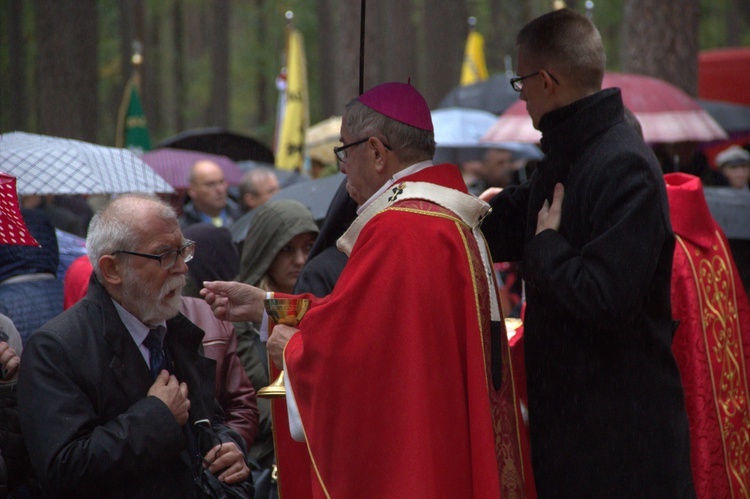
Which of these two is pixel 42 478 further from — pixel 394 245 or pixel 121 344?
pixel 394 245

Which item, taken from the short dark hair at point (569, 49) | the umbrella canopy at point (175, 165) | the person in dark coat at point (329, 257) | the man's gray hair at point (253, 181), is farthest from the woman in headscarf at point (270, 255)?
the umbrella canopy at point (175, 165)

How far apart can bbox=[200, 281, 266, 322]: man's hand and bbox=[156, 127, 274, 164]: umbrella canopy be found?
11.0 meters

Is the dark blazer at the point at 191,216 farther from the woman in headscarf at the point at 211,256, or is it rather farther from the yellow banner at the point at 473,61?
the yellow banner at the point at 473,61

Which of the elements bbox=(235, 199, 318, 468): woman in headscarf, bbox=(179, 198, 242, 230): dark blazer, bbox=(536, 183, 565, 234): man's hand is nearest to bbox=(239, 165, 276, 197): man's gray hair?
bbox=(179, 198, 242, 230): dark blazer

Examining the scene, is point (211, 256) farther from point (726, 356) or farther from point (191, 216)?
point (191, 216)

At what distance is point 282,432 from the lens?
3.78m

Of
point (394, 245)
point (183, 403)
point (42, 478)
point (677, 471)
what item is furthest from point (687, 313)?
point (42, 478)

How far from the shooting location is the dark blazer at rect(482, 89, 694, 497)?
329 centimetres

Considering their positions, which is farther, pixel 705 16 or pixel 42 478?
pixel 705 16

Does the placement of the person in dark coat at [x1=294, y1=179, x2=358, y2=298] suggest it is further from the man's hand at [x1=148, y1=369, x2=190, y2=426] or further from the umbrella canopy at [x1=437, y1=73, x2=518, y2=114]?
the umbrella canopy at [x1=437, y1=73, x2=518, y2=114]

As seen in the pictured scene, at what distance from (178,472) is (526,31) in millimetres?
1986

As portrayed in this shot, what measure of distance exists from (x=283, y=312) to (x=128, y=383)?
571 millimetres

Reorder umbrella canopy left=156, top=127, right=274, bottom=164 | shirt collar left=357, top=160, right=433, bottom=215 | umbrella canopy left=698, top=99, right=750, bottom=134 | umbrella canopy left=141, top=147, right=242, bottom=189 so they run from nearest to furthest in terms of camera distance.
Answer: shirt collar left=357, top=160, right=433, bottom=215
umbrella canopy left=141, top=147, right=242, bottom=189
umbrella canopy left=698, top=99, right=750, bottom=134
umbrella canopy left=156, top=127, right=274, bottom=164

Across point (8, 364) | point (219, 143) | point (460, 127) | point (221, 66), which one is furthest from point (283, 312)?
point (221, 66)
